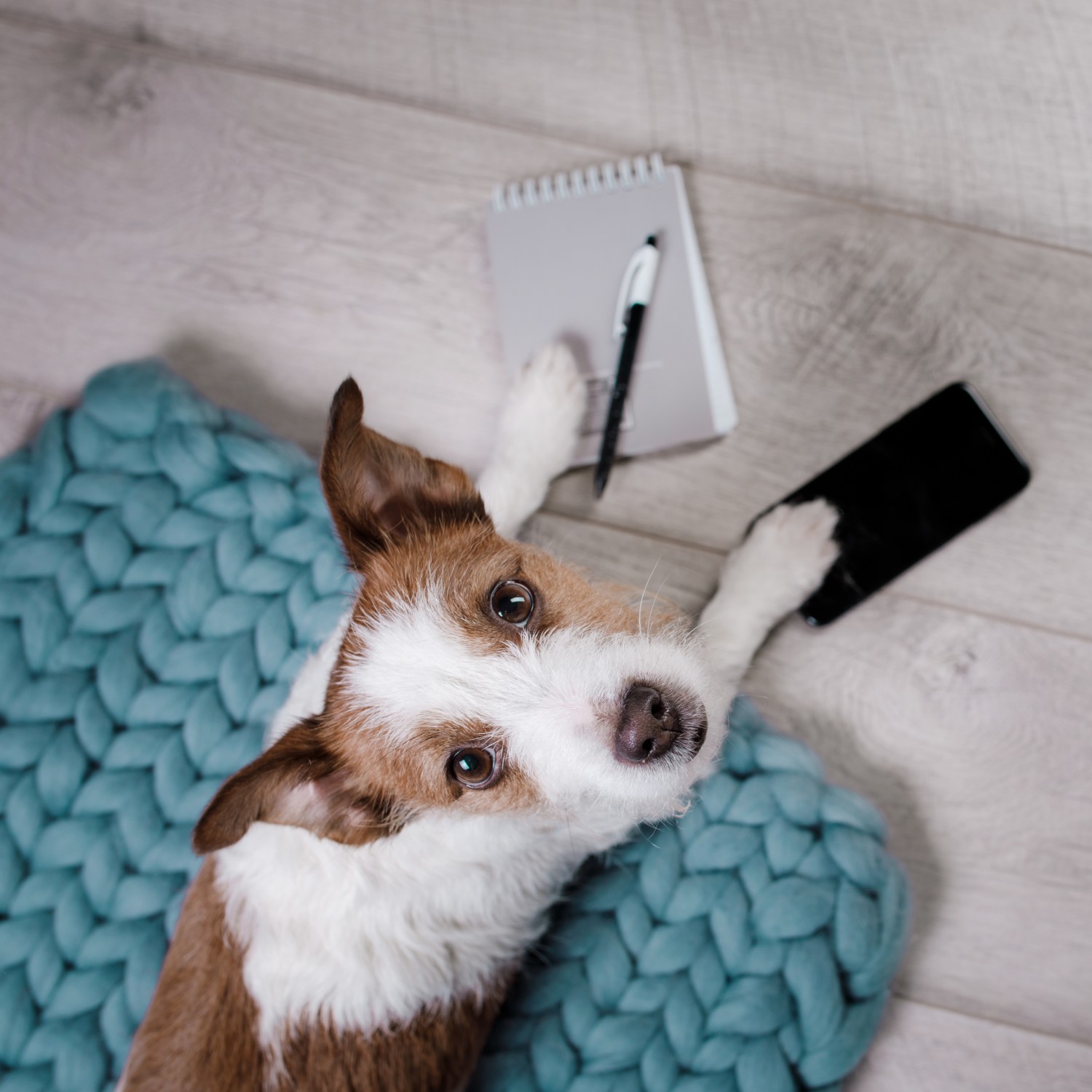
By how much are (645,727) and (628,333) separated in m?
0.82

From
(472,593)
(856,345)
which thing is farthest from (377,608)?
(856,345)

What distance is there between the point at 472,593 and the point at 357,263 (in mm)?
→ 887

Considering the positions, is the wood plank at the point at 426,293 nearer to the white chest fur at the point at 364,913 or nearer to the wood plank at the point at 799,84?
the wood plank at the point at 799,84

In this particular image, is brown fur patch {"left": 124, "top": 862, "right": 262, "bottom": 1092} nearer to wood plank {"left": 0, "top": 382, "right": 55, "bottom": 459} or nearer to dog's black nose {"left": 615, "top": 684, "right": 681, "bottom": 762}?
dog's black nose {"left": 615, "top": 684, "right": 681, "bottom": 762}

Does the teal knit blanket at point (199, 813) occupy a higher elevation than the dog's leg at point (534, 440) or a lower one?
lower

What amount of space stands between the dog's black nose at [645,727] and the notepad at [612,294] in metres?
0.68

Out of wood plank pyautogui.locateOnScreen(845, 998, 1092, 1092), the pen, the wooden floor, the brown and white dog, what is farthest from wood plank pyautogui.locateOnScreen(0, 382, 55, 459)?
wood plank pyautogui.locateOnScreen(845, 998, 1092, 1092)

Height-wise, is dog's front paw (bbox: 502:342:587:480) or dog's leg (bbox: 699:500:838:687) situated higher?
dog's front paw (bbox: 502:342:587:480)

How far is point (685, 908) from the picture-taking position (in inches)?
56.9

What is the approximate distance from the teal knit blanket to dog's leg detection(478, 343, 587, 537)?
1.03 feet

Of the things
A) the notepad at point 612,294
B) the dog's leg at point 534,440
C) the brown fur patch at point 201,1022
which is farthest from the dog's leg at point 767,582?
the brown fur patch at point 201,1022

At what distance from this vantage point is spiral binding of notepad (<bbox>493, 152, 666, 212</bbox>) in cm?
168

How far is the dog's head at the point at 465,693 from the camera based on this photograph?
3.62 ft

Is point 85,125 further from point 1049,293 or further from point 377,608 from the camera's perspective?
point 1049,293
